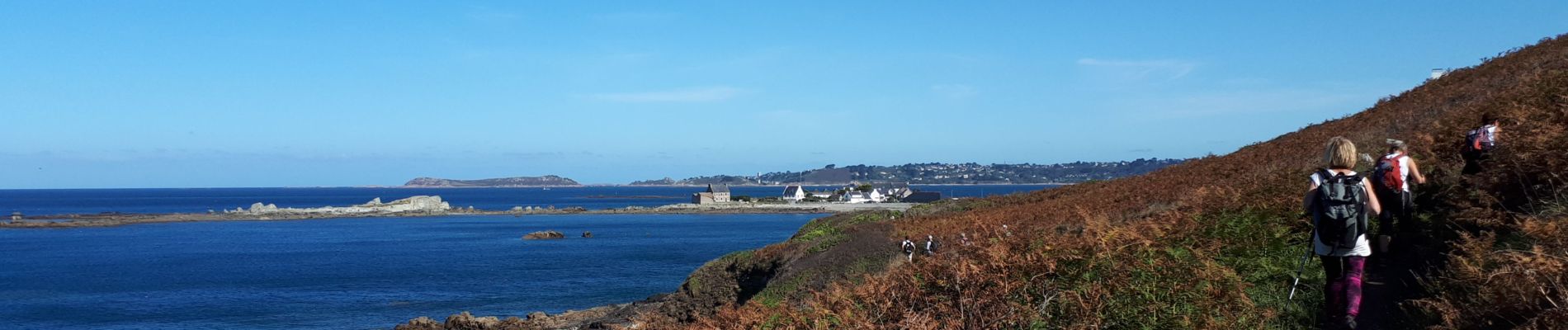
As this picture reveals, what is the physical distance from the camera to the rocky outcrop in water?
137 metres

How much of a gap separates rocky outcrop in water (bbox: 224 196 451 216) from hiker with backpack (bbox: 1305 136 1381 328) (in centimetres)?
14075

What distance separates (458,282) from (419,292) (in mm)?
3320

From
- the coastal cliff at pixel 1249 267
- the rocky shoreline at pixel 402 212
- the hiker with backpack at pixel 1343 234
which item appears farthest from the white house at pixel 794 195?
the hiker with backpack at pixel 1343 234

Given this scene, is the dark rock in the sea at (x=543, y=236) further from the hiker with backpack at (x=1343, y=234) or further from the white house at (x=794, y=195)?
the hiker with backpack at (x=1343, y=234)

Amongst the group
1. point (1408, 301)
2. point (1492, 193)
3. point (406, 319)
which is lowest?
point (406, 319)

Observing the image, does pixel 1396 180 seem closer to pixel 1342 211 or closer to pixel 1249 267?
pixel 1249 267

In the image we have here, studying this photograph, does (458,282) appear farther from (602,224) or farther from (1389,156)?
(602,224)

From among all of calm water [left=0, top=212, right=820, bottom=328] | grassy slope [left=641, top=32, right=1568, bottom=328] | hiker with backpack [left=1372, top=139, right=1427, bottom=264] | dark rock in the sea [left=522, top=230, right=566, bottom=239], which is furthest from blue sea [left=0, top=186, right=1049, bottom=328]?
hiker with backpack [left=1372, top=139, right=1427, bottom=264]

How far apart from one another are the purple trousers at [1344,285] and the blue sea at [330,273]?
1167 inches

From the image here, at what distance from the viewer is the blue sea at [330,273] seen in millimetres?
36000

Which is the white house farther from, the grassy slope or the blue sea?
the grassy slope

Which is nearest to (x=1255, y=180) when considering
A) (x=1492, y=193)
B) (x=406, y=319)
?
(x=1492, y=193)

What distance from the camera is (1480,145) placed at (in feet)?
30.2

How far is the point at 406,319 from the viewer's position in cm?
3334
